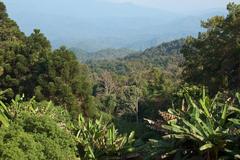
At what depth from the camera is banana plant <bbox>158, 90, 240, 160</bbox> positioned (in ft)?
41.5

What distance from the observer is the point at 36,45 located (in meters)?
35.9

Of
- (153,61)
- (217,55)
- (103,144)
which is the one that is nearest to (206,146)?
(103,144)

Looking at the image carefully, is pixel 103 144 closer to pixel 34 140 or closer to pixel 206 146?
pixel 34 140

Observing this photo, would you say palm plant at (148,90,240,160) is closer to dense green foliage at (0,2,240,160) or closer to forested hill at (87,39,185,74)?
dense green foliage at (0,2,240,160)

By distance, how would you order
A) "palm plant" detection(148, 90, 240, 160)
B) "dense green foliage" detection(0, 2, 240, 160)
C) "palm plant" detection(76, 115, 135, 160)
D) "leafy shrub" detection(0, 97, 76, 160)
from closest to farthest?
"palm plant" detection(148, 90, 240, 160), "leafy shrub" detection(0, 97, 76, 160), "dense green foliage" detection(0, 2, 240, 160), "palm plant" detection(76, 115, 135, 160)

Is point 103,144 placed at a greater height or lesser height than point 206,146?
lesser

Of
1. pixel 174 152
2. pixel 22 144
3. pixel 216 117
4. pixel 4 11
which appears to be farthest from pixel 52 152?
pixel 4 11

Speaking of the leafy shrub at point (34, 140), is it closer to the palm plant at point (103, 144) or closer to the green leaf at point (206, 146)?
the palm plant at point (103, 144)

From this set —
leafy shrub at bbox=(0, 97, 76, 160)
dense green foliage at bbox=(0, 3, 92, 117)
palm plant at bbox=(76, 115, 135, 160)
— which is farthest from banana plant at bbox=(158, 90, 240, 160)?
dense green foliage at bbox=(0, 3, 92, 117)

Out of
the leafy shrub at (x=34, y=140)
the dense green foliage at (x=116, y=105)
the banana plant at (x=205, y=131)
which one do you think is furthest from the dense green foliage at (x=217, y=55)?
the leafy shrub at (x=34, y=140)

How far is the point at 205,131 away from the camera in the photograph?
12.7 meters

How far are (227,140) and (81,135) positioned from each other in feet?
21.1

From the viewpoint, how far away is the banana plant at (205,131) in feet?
41.5

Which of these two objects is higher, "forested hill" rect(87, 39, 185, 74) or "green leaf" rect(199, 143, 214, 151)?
"green leaf" rect(199, 143, 214, 151)
